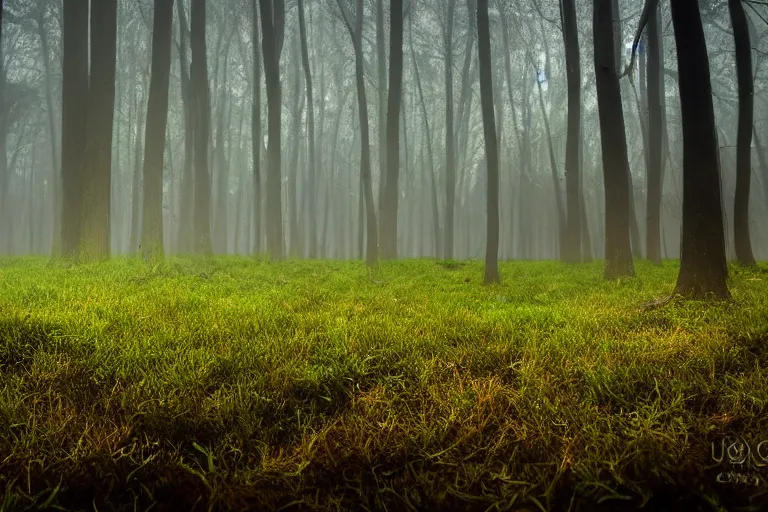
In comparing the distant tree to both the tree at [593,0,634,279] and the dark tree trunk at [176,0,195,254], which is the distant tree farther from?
the tree at [593,0,634,279]

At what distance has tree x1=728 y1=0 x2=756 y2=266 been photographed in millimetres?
8797

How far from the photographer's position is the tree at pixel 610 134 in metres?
8.23

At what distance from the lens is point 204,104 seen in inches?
553

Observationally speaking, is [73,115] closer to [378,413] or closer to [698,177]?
[378,413]

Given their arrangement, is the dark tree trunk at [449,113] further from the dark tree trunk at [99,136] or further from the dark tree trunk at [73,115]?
the dark tree trunk at [73,115]

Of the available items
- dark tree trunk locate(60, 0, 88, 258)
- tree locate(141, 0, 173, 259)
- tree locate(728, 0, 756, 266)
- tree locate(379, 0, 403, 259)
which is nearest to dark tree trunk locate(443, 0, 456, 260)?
tree locate(379, 0, 403, 259)

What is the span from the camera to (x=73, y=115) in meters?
10.4

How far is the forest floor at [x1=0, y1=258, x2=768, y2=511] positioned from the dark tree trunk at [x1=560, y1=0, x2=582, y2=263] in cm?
1006

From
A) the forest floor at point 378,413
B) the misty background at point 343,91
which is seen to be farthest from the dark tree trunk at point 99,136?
the forest floor at point 378,413

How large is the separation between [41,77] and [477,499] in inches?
1165

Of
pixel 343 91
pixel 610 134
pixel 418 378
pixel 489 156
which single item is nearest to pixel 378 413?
pixel 418 378

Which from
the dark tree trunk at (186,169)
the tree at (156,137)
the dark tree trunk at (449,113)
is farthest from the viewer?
the dark tree trunk at (449,113)

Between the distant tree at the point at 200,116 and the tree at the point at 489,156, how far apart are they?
30.6 ft

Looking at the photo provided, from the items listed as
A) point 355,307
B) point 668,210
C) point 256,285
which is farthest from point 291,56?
point 668,210
